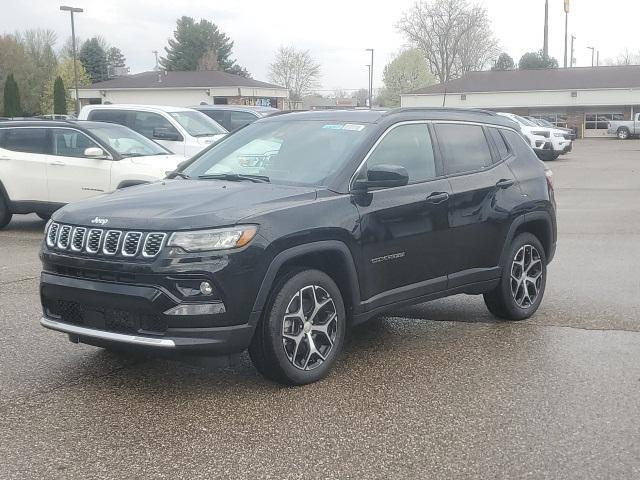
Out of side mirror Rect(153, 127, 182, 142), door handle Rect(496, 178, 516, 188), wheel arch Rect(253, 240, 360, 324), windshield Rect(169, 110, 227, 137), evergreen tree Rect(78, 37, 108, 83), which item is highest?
evergreen tree Rect(78, 37, 108, 83)

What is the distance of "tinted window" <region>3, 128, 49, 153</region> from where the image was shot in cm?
1223

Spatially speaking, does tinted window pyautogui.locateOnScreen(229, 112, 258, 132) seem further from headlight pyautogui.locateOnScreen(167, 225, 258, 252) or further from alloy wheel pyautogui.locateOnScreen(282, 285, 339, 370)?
headlight pyautogui.locateOnScreen(167, 225, 258, 252)

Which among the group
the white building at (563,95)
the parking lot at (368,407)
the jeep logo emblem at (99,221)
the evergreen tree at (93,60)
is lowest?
the parking lot at (368,407)

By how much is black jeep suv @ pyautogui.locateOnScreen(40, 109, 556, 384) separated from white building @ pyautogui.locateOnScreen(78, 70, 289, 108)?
51.8 m

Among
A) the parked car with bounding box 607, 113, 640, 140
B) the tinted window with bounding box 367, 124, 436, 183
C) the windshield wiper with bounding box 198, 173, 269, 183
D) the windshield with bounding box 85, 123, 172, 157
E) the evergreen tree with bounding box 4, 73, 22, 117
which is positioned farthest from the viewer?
the evergreen tree with bounding box 4, 73, 22, 117

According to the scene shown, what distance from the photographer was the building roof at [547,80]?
58900mm

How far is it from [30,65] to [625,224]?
66.7 meters

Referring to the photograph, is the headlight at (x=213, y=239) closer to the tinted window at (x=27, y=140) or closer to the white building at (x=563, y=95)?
the tinted window at (x=27, y=140)

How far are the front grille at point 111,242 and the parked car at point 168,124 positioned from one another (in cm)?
1047

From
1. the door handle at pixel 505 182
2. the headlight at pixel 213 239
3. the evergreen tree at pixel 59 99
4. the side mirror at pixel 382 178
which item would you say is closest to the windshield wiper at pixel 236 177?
the side mirror at pixel 382 178

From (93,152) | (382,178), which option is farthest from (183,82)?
(382,178)

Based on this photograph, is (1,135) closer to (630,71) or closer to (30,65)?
(630,71)

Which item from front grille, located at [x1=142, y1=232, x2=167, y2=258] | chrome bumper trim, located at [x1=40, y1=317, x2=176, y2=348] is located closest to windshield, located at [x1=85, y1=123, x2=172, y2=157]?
chrome bumper trim, located at [x1=40, y1=317, x2=176, y2=348]

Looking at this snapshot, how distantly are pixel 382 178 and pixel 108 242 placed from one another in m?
1.82
